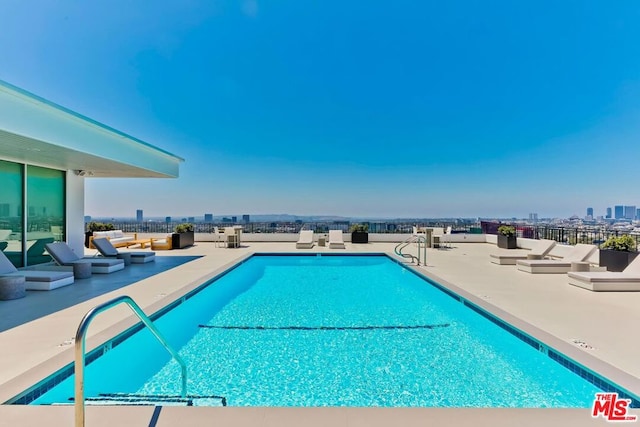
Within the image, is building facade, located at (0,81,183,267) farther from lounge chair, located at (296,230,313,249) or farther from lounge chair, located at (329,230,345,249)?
lounge chair, located at (329,230,345,249)

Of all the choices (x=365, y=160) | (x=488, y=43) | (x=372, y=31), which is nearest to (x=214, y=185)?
(x=365, y=160)

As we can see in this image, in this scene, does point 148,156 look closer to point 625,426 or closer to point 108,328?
point 108,328

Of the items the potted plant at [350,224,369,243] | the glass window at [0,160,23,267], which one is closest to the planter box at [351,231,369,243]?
the potted plant at [350,224,369,243]

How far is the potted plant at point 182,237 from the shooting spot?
1169cm

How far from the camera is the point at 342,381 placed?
9.98 feet

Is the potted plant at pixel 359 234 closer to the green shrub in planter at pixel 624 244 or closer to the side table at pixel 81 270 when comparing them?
the green shrub in planter at pixel 624 244

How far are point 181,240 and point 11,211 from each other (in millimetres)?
5283

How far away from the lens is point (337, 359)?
11.4 ft

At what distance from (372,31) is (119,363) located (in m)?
14.0

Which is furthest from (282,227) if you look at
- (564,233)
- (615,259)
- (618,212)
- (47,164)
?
(618,212)

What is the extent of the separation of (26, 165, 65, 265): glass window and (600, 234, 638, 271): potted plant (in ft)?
43.5

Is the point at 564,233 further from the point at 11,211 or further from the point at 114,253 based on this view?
the point at 11,211

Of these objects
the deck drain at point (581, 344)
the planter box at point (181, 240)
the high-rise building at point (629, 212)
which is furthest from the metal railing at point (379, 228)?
the high-rise building at point (629, 212)
